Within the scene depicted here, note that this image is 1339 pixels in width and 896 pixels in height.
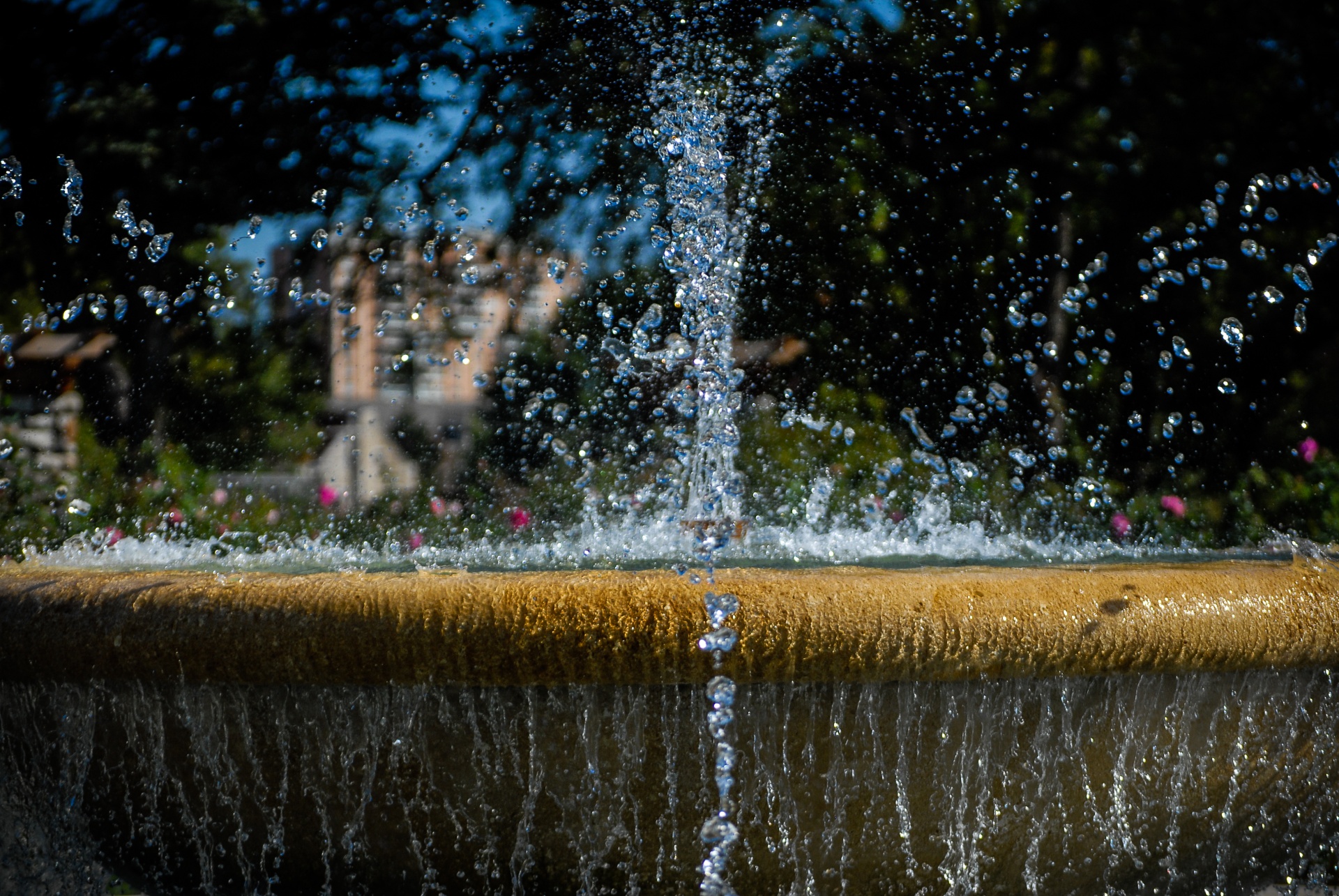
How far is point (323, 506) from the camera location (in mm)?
6539

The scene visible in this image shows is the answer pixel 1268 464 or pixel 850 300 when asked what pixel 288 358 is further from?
pixel 1268 464

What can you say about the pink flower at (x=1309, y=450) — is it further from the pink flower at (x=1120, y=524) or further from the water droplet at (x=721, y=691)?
the water droplet at (x=721, y=691)

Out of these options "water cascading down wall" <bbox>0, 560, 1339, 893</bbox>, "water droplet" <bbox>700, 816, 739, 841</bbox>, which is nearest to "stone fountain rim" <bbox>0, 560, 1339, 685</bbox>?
"water cascading down wall" <bbox>0, 560, 1339, 893</bbox>

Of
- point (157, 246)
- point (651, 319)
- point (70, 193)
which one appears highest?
point (70, 193)

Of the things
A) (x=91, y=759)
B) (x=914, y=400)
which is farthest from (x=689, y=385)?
(x=91, y=759)

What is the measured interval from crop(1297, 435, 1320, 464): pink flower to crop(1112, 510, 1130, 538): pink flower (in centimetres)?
78

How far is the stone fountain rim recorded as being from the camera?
1.29m

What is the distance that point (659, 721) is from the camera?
4.47ft

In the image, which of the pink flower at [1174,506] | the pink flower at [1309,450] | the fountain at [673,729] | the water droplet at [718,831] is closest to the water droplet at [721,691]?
the fountain at [673,729]

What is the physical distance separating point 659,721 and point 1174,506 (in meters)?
4.04

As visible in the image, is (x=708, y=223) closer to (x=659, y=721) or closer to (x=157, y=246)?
(x=157, y=246)

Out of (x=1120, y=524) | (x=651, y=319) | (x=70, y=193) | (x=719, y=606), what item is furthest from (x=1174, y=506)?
(x=70, y=193)

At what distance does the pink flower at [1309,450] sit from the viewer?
456cm

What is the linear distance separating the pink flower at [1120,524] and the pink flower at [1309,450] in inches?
30.8
